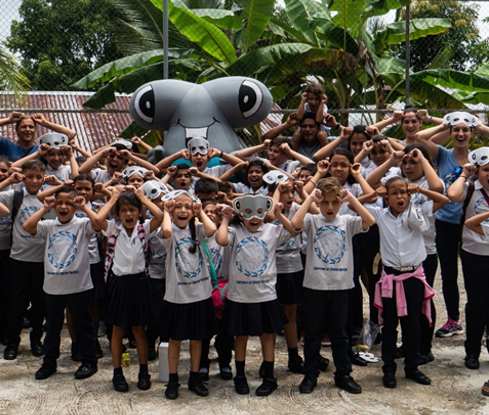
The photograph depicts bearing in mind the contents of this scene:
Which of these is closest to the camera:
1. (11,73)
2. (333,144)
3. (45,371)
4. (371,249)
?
(45,371)

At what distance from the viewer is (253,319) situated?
414 centimetres

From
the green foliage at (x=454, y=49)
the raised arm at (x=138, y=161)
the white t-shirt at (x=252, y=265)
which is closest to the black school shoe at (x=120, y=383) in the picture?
the white t-shirt at (x=252, y=265)

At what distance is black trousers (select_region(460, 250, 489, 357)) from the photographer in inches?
178

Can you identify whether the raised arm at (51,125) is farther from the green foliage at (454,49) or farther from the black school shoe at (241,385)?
the green foliage at (454,49)

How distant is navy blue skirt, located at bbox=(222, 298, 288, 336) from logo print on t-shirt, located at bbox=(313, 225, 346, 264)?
0.48 m

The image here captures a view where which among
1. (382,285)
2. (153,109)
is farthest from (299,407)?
(153,109)

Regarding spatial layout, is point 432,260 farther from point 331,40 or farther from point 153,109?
point 331,40

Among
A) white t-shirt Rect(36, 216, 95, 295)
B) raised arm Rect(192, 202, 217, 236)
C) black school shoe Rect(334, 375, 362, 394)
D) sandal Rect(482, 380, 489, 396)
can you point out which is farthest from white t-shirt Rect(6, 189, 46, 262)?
sandal Rect(482, 380, 489, 396)

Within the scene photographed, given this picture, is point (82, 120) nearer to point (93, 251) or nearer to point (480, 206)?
point (93, 251)

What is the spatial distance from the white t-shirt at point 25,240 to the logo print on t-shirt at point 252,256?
1699 mm

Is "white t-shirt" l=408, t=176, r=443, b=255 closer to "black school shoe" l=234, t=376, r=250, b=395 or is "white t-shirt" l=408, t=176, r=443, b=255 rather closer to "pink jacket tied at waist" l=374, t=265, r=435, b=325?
"pink jacket tied at waist" l=374, t=265, r=435, b=325

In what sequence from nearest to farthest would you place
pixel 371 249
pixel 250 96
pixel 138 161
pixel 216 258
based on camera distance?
pixel 216 258 → pixel 371 249 → pixel 138 161 → pixel 250 96

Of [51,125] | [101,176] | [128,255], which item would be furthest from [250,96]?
[128,255]

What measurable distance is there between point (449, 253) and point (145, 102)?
120 inches
